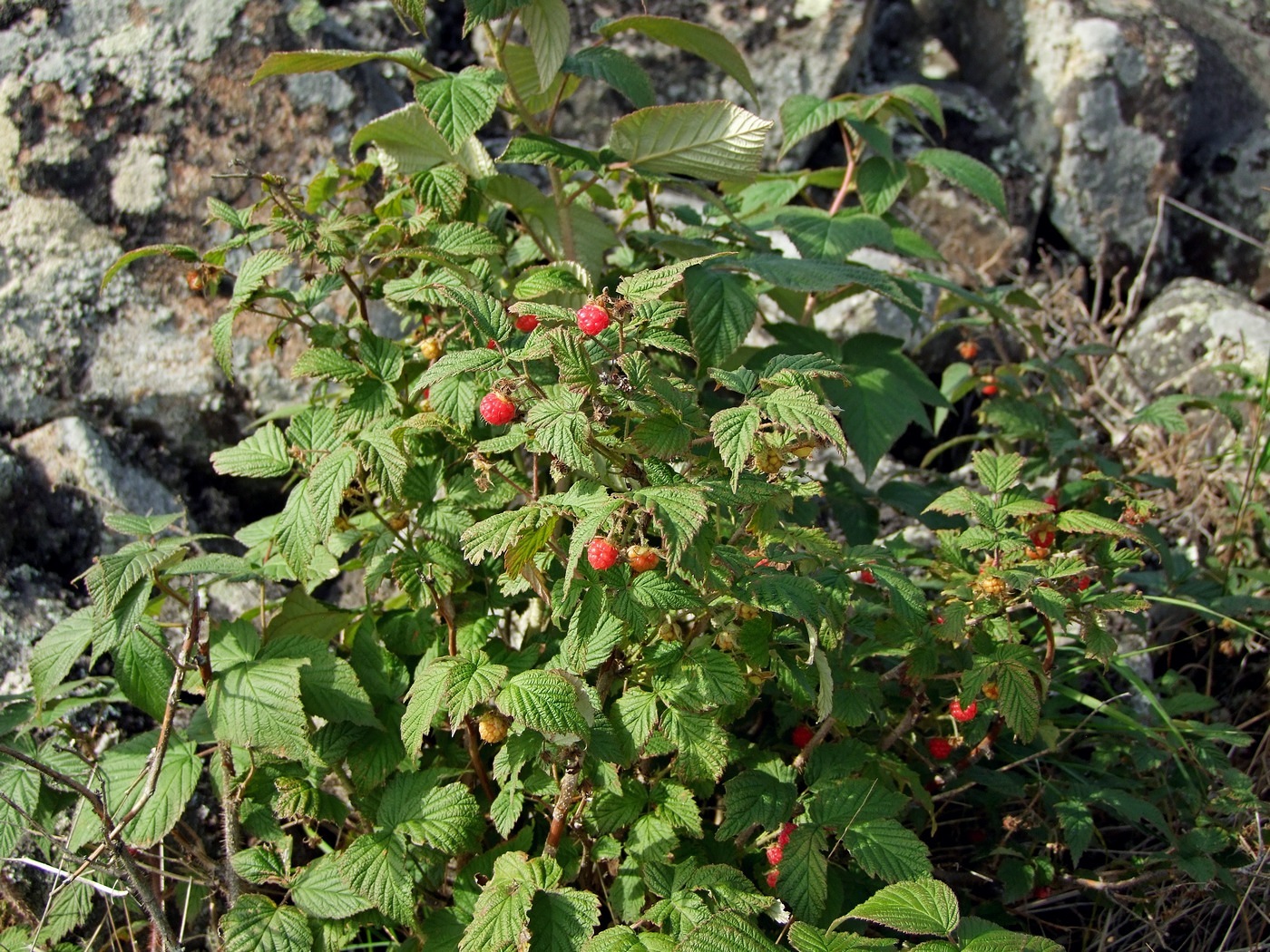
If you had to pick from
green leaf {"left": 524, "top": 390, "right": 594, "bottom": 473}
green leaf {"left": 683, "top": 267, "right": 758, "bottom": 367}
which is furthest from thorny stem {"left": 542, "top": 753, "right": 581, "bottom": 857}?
green leaf {"left": 683, "top": 267, "right": 758, "bottom": 367}

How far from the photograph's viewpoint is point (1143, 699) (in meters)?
2.26

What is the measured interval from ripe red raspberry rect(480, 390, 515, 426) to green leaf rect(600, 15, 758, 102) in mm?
902

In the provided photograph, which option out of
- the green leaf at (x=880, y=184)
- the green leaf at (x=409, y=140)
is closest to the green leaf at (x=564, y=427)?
the green leaf at (x=409, y=140)

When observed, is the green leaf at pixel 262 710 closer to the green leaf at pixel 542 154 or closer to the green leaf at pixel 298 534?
the green leaf at pixel 298 534

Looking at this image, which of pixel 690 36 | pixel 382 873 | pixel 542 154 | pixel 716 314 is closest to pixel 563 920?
pixel 382 873

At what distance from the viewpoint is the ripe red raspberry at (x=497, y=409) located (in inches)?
51.3

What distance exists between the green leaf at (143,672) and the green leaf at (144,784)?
0.33 ft

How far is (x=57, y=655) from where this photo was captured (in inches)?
60.4

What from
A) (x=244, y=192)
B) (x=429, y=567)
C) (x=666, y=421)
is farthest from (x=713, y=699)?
(x=244, y=192)

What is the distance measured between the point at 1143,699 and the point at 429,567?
1597 mm

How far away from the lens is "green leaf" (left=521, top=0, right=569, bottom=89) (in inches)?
69.2

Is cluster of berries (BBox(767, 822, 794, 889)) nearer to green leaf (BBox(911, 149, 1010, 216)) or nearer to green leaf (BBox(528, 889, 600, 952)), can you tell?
green leaf (BBox(528, 889, 600, 952))

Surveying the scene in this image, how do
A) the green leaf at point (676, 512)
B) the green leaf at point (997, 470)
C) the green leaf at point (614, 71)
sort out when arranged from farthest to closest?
the green leaf at point (614, 71) → the green leaf at point (997, 470) → the green leaf at point (676, 512)

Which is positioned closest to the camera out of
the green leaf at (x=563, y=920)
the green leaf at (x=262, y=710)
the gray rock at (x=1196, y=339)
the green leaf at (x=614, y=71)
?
the green leaf at (x=563, y=920)
